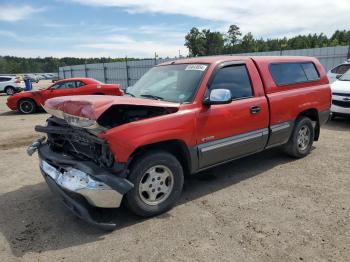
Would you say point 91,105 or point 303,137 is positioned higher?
point 91,105

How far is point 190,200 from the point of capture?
4.46 meters

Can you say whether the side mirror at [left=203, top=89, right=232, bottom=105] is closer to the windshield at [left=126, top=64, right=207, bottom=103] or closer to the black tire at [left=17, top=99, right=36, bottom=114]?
the windshield at [left=126, top=64, right=207, bottom=103]

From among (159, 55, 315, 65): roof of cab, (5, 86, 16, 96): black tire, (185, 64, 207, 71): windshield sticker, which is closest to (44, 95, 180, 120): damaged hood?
(185, 64, 207, 71): windshield sticker

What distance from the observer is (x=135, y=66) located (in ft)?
81.1

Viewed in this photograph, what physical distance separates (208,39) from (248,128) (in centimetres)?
6726

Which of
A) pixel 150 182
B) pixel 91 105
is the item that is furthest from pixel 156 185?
pixel 91 105

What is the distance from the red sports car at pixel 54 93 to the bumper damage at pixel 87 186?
1048 centimetres

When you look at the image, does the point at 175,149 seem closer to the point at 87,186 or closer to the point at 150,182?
the point at 150,182

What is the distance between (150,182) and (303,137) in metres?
3.45

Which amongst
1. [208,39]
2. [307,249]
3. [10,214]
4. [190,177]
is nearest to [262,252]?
[307,249]

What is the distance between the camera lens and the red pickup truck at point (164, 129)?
3.56 metres

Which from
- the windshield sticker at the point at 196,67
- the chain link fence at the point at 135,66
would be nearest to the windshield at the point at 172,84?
the windshield sticker at the point at 196,67

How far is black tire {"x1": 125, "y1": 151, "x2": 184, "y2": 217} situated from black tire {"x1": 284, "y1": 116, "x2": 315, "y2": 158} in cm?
265

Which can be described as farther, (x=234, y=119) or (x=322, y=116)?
(x=322, y=116)
